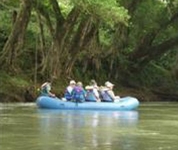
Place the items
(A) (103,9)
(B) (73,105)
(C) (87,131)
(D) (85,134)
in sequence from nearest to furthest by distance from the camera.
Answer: (D) (85,134)
(C) (87,131)
(B) (73,105)
(A) (103,9)

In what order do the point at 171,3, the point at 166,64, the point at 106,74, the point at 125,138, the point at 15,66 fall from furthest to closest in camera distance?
the point at 166,64, the point at 106,74, the point at 171,3, the point at 15,66, the point at 125,138

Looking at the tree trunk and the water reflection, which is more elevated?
the tree trunk

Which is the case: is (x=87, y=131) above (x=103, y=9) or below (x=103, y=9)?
below

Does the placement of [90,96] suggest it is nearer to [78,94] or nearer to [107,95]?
[107,95]

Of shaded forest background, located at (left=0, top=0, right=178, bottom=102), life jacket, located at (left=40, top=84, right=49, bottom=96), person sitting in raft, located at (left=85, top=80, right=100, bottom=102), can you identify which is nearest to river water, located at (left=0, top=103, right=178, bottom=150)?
person sitting in raft, located at (left=85, top=80, right=100, bottom=102)

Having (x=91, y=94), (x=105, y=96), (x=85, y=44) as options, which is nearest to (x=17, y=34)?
(x=85, y=44)

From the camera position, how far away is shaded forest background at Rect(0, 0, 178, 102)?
30.1 meters

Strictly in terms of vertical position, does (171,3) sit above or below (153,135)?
above

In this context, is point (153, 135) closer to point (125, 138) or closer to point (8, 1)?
point (125, 138)

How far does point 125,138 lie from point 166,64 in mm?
32056

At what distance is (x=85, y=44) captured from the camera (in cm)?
3284

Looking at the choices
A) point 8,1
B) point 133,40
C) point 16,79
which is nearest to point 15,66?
point 16,79

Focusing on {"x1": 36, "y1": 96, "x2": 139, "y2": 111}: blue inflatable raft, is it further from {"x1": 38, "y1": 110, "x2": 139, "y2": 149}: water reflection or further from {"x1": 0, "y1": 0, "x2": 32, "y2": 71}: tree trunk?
{"x1": 38, "y1": 110, "x2": 139, "y2": 149}: water reflection

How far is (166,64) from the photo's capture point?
4619 cm
